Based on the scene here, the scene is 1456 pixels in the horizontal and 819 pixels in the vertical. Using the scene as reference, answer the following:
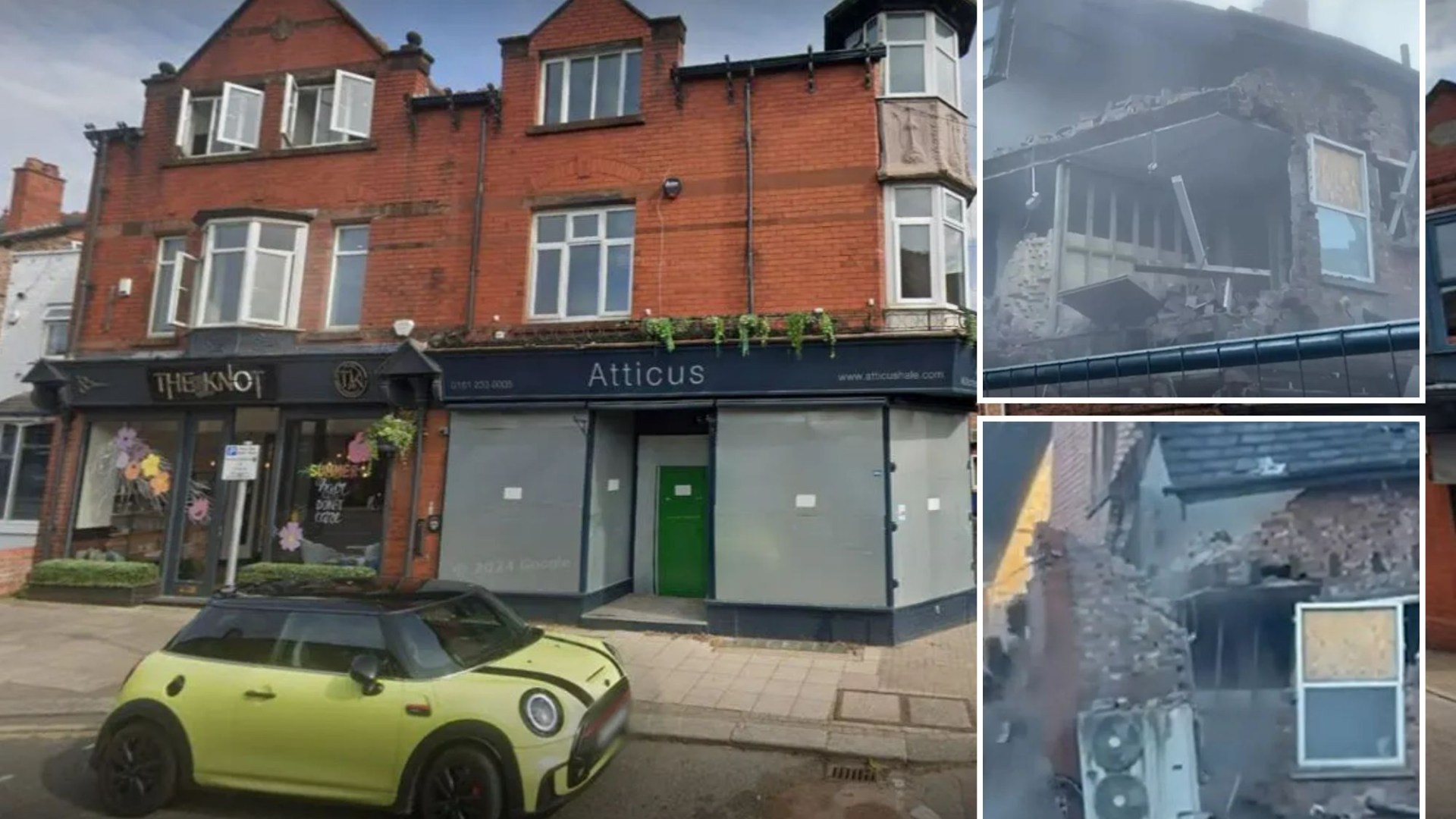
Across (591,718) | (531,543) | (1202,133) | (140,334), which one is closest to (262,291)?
(140,334)

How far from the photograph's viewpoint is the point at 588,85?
3.63m

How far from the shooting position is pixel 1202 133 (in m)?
1.50

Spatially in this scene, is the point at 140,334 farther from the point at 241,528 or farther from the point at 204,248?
the point at 241,528

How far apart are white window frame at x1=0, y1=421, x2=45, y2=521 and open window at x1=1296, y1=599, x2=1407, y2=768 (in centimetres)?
558

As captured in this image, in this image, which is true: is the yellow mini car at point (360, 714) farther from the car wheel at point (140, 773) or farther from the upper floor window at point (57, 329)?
the upper floor window at point (57, 329)

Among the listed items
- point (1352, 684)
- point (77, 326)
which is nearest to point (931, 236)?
point (1352, 684)

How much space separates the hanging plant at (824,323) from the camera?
13.1ft

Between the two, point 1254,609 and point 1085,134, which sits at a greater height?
point 1085,134

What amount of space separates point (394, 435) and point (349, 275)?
883 mm

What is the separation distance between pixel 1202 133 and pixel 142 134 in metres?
4.47

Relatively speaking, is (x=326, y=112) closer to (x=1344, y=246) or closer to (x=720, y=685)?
(x=720, y=685)

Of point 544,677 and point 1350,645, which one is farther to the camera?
point 544,677

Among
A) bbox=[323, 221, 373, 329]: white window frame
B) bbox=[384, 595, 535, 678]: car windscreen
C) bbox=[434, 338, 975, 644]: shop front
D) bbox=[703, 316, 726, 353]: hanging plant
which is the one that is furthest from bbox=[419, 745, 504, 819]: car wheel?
bbox=[703, 316, 726, 353]: hanging plant

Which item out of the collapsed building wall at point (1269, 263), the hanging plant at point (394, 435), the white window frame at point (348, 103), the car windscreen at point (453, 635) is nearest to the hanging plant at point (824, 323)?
the collapsed building wall at point (1269, 263)
